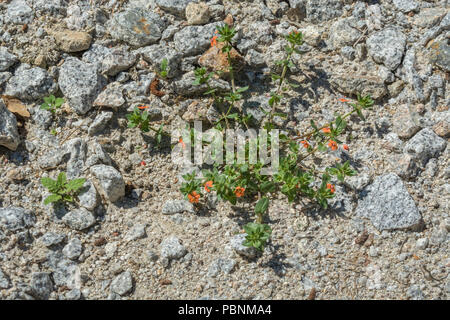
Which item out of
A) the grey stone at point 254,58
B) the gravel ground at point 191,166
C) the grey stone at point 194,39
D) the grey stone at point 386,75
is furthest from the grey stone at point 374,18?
the grey stone at point 194,39

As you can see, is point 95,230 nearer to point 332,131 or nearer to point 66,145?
point 66,145

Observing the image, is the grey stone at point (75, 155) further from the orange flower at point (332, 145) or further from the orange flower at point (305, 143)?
the orange flower at point (332, 145)

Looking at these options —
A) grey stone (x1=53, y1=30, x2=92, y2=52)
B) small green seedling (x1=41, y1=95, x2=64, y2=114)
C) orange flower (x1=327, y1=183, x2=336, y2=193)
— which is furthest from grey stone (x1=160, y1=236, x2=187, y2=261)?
grey stone (x1=53, y1=30, x2=92, y2=52)

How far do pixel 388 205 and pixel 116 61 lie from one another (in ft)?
9.18

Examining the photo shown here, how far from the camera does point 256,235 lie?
11.4 ft

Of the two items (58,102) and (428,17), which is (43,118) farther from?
(428,17)

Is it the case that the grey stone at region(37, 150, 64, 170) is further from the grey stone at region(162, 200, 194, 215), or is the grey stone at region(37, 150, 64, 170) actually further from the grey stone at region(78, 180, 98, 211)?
the grey stone at region(162, 200, 194, 215)

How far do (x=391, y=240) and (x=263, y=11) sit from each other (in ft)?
8.31

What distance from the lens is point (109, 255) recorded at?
3615 mm

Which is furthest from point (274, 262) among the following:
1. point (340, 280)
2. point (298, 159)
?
point (298, 159)

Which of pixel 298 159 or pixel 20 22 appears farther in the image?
pixel 20 22

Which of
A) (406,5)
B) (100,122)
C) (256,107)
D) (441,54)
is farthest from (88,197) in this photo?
(406,5)
